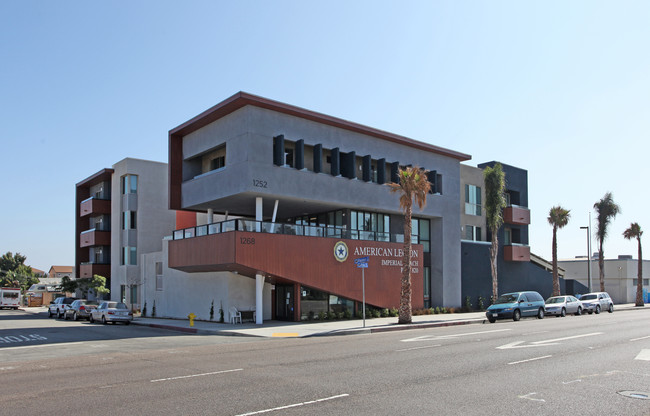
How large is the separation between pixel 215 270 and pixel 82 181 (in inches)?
1263

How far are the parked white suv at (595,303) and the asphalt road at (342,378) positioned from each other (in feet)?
70.8

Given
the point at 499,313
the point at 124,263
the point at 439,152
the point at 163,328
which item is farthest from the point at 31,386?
the point at 124,263

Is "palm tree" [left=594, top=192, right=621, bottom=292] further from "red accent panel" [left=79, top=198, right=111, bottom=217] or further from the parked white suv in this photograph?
"red accent panel" [left=79, top=198, right=111, bottom=217]

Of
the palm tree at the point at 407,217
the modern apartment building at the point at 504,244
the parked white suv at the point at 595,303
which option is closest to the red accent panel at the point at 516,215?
the modern apartment building at the point at 504,244

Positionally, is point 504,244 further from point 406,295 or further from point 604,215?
point 406,295

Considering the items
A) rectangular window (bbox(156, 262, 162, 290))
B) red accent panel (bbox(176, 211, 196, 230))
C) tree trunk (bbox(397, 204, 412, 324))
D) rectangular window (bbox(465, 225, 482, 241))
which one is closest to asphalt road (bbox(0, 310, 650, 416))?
tree trunk (bbox(397, 204, 412, 324))

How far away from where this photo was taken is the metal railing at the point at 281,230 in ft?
92.0

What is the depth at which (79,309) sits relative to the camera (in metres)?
37.2

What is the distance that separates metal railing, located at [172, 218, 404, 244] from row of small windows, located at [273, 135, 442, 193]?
11.0ft

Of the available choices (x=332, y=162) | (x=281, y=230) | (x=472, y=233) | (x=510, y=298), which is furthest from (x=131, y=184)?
(x=510, y=298)

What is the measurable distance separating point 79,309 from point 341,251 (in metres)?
19.1

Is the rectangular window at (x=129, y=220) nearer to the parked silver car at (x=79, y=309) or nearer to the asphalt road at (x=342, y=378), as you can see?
the parked silver car at (x=79, y=309)

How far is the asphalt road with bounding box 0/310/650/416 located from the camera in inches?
333

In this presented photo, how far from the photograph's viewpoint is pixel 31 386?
10.8 metres
